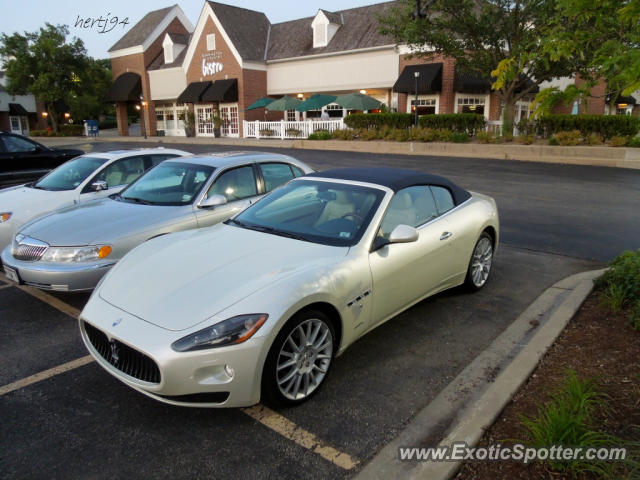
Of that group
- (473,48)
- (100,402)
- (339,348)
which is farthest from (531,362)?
(473,48)

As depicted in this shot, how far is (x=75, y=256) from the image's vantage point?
4875mm

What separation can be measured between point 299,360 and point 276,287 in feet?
1.77

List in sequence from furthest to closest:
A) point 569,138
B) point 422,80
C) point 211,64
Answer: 1. point 211,64
2. point 422,80
3. point 569,138

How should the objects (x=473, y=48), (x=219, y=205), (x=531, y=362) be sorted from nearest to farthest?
(x=531, y=362)
(x=219, y=205)
(x=473, y=48)

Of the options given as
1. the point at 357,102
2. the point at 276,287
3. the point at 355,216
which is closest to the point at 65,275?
the point at 276,287

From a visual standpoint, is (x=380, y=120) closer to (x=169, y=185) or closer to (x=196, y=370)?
(x=169, y=185)

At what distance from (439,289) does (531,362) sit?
4.33ft

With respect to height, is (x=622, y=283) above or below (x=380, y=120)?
below

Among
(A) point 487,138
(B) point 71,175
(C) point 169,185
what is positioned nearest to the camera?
(C) point 169,185

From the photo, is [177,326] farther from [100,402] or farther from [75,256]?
[75,256]

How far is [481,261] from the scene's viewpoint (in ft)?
18.2

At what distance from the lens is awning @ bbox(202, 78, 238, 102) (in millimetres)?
34719

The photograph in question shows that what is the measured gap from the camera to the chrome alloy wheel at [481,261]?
539 cm

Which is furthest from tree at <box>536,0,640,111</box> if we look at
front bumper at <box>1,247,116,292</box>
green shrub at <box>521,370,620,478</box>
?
front bumper at <box>1,247,116,292</box>
